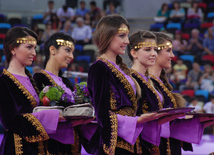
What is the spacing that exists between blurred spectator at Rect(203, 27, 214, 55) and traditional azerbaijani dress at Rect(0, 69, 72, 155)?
909 centimetres

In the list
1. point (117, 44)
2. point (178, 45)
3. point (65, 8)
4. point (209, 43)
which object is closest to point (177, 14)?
point (178, 45)

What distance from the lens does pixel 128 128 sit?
9.05 ft

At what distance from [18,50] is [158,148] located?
4.48 ft

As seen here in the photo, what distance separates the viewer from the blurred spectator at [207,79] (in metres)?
10.1

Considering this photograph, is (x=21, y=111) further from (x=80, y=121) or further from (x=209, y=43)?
(x=209, y=43)

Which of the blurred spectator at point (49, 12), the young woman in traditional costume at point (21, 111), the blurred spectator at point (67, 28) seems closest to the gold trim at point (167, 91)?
the young woman in traditional costume at point (21, 111)

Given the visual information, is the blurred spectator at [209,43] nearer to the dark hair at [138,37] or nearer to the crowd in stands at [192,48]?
the crowd in stands at [192,48]

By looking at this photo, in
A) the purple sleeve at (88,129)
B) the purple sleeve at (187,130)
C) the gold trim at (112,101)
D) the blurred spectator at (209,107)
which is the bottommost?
the blurred spectator at (209,107)

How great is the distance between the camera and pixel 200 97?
9.46 meters

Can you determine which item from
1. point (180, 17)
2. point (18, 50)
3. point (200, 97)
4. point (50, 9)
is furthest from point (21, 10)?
point (18, 50)

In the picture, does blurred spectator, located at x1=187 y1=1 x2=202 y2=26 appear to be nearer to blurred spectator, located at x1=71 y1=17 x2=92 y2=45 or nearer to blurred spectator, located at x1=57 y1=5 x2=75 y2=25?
blurred spectator, located at x1=71 y1=17 x2=92 y2=45

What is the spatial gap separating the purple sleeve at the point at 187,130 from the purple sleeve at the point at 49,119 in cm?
111

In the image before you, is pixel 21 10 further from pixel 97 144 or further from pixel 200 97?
pixel 97 144

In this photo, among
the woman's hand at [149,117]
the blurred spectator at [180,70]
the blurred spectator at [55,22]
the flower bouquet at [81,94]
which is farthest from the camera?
the blurred spectator at [55,22]
